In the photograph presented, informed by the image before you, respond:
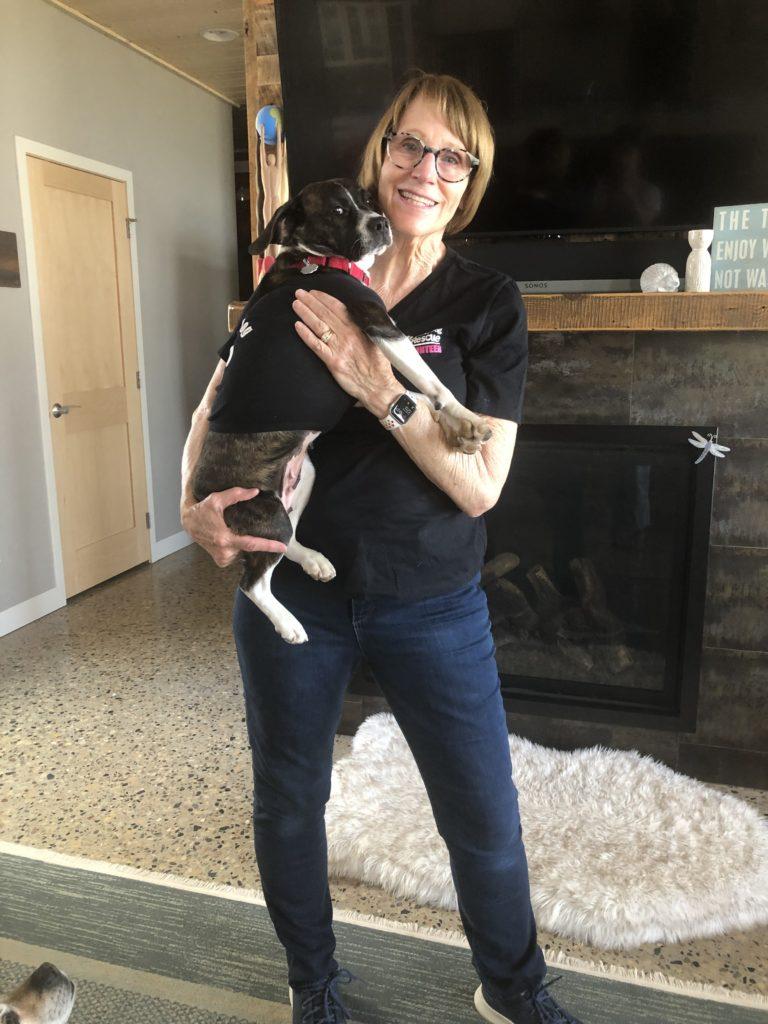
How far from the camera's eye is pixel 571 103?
7.48 feet

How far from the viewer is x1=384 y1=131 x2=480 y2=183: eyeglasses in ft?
4.18

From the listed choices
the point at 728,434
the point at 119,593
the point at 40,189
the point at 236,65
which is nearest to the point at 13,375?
the point at 40,189

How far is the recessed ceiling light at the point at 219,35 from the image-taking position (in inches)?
162

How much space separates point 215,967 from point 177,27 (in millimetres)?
4289

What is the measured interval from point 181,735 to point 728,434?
2056 millimetres

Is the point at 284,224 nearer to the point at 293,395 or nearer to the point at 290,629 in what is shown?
the point at 293,395

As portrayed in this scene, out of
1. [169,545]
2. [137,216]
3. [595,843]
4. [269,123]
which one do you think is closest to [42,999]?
[595,843]

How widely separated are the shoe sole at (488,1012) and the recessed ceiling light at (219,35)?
4.42 m

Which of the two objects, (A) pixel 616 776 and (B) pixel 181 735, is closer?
(A) pixel 616 776

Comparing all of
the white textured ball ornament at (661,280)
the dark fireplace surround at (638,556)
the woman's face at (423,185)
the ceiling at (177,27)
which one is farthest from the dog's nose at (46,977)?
the ceiling at (177,27)

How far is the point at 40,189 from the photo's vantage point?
388 centimetres

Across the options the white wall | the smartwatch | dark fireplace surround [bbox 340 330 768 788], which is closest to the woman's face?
the smartwatch

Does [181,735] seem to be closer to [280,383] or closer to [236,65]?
[280,383]

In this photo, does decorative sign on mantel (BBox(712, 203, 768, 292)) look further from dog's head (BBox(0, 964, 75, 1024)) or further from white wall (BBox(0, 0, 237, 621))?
white wall (BBox(0, 0, 237, 621))
